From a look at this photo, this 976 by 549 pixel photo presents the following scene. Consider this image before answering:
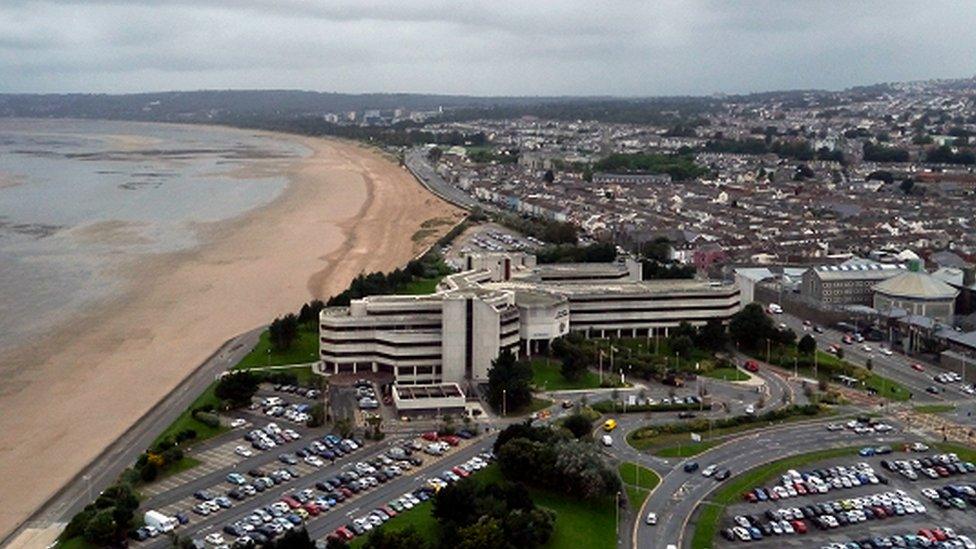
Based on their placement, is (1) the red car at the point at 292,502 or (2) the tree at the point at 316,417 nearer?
(1) the red car at the point at 292,502

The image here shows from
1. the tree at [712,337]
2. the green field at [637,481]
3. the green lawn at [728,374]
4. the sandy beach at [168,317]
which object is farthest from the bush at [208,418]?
the tree at [712,337]

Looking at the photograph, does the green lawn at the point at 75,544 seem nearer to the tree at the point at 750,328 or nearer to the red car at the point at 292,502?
the red car at the point at 292,502

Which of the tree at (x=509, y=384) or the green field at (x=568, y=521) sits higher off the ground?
the tree at (x=509, y=384)

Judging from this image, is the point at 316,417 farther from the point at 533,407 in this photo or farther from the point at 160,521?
the point at 160,521

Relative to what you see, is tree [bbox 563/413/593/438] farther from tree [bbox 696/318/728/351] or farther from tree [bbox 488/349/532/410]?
tree [bbox 696/318/728/351]

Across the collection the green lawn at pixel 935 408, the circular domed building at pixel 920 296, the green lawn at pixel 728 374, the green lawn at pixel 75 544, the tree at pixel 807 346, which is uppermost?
the circular domed building at pixel 920 296

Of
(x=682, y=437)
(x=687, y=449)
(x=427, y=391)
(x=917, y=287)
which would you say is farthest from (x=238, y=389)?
(x=917, y=287)

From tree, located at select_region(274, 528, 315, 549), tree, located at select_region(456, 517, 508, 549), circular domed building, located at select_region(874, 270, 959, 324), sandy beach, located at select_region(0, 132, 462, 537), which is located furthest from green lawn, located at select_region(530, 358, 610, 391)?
circular domed building, located at select_region(874, 270, 959, 324)
